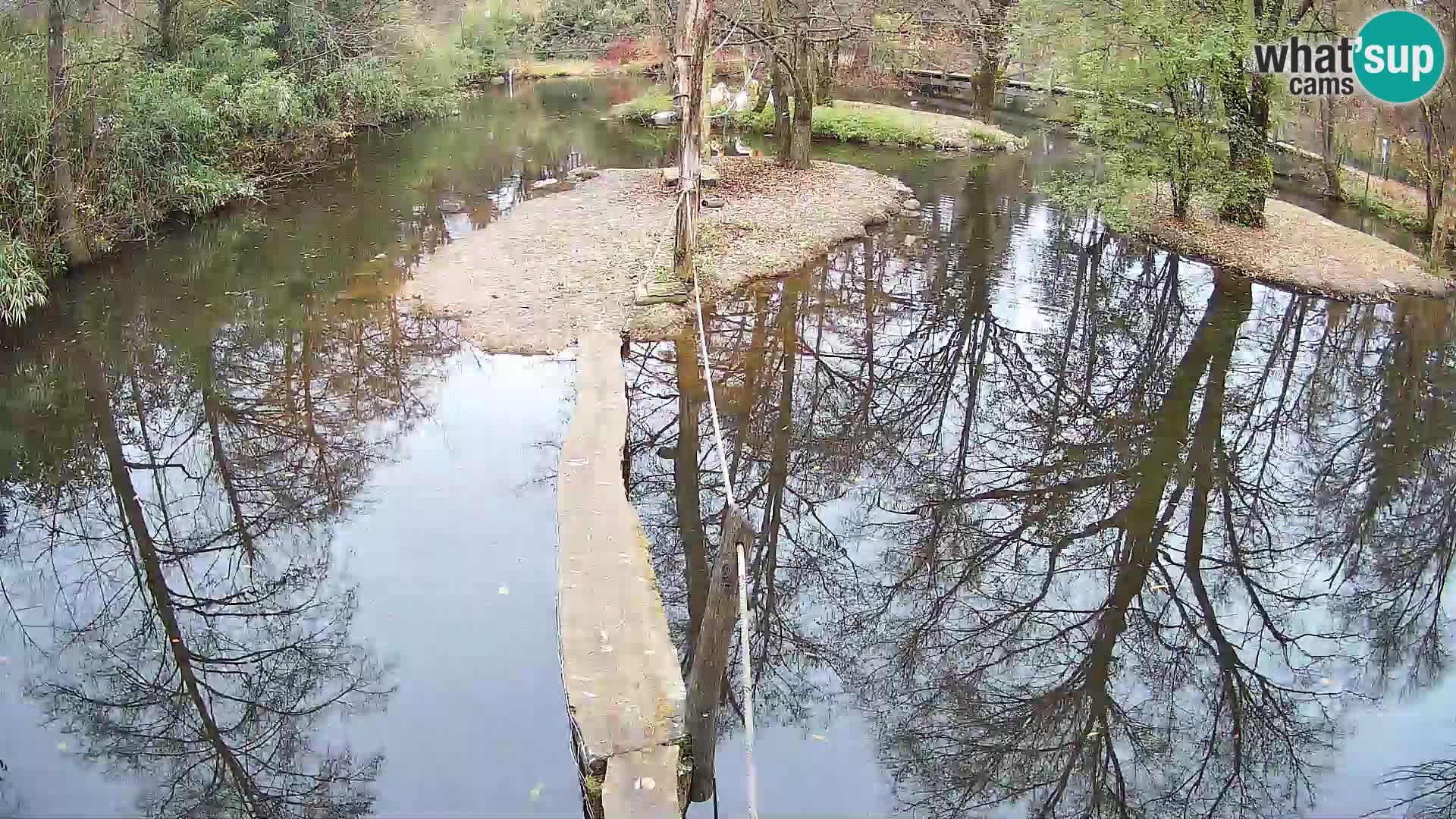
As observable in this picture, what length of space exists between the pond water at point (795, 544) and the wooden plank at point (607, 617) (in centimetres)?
53

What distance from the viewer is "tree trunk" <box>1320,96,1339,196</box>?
59.2 feet

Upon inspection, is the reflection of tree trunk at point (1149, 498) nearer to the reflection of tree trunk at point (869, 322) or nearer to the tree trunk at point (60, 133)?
the reflection of tree trunk at point (869, 322)

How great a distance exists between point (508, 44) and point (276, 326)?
32.3 meters

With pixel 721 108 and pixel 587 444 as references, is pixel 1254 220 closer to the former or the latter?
pixel 587 444

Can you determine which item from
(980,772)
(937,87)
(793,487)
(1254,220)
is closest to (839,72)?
(937,87)

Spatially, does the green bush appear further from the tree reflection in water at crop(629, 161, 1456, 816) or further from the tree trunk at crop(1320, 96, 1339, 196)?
the tree trunk at crop(1320, 96, 1339, 196)

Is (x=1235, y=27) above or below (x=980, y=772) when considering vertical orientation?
above

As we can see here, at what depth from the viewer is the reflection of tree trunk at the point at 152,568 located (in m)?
5.32

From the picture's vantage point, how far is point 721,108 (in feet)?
90.8

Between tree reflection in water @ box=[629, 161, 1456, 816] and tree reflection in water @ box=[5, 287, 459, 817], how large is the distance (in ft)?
7.58

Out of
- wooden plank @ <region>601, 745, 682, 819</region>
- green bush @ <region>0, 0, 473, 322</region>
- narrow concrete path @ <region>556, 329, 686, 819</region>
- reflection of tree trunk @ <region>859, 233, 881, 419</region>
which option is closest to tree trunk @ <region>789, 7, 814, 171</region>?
reflection of tree trunk @ <region>859, 233, 881, 419</region>

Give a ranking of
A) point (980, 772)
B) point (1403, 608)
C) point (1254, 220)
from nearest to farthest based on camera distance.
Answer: point (980, 772)
point (1403, 608)
point (1254, 220)

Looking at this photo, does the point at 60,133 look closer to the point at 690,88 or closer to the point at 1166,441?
the point at 690,88

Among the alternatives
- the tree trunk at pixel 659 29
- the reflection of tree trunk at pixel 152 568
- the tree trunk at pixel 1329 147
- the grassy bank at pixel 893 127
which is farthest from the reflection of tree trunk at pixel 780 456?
the grassy bank at pixel 893 127
